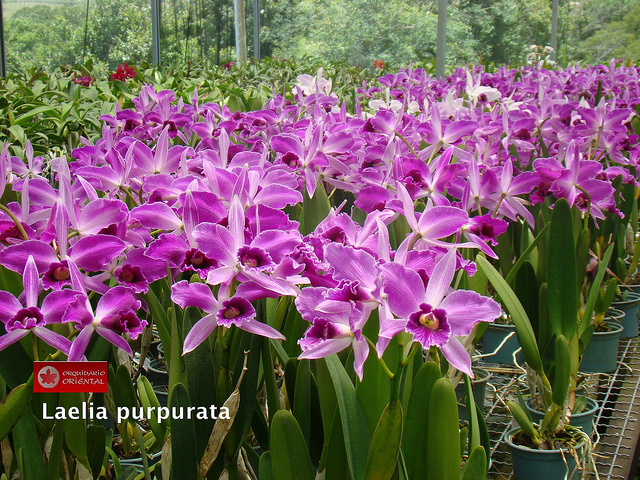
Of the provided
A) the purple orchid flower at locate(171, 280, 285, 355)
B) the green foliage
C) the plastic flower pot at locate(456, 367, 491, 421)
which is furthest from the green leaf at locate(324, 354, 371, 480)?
the green foliage

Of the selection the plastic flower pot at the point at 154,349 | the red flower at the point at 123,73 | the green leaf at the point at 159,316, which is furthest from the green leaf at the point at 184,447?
the red flower at the point at 123,73

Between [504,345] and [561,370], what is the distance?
2.50ft

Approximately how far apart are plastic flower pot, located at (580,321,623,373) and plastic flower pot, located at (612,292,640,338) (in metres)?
0.38

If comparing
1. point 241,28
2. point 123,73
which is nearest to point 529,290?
point 123,73

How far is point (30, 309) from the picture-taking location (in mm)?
756

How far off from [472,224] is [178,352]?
51 centimetres

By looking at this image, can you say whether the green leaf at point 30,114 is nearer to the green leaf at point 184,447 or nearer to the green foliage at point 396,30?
the green leaf at point 184,447

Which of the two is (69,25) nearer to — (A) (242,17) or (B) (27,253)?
(A) (242,17)

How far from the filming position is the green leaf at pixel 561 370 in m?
1.29

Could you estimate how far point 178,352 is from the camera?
3.02 ft

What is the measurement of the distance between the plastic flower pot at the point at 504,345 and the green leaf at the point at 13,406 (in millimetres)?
1591

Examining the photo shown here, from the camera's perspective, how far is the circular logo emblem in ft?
2.73

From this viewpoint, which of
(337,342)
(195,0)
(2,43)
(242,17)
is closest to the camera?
(337,342)

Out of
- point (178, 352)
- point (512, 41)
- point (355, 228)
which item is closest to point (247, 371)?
point (178, 352)
